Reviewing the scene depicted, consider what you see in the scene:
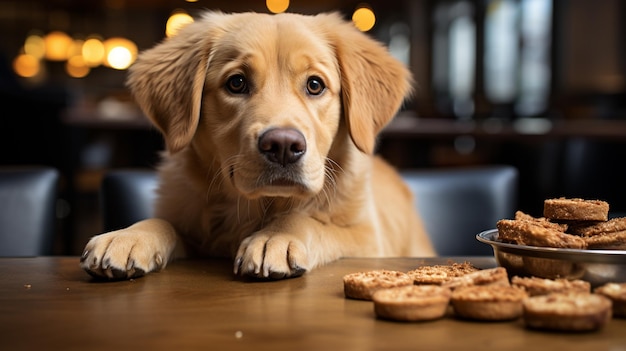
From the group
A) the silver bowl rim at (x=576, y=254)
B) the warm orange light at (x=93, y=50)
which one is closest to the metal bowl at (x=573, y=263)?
the silver bowl rim at (x=576, y=254)

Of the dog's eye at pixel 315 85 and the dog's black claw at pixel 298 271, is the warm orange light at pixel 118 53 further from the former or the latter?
the dog's black claw at pixel 298 271

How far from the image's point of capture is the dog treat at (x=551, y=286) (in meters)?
1.04

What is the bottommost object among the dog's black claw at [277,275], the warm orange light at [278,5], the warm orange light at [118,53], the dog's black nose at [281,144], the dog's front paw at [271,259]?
the dog's black claw at [277,275]

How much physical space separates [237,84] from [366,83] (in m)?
0.39

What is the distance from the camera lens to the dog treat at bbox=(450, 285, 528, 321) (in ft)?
3.20

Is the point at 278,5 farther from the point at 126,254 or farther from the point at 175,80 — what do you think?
the point at 126,254

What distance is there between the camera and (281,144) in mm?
1621

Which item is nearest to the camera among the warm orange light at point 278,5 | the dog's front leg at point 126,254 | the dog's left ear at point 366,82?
the dog's front leg at point 126,254

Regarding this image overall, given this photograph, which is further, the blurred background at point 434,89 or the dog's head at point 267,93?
the blurred background at point 434,89

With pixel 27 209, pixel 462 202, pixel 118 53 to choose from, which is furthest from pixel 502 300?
pixel 118 53

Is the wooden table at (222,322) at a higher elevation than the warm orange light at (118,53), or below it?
below

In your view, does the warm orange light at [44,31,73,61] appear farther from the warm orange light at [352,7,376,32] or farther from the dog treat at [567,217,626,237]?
the dog treat at [567,217,626,237]

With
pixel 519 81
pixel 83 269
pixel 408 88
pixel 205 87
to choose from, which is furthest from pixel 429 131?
pixel 519 81

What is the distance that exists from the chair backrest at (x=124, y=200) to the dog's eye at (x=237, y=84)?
0.69 metres
